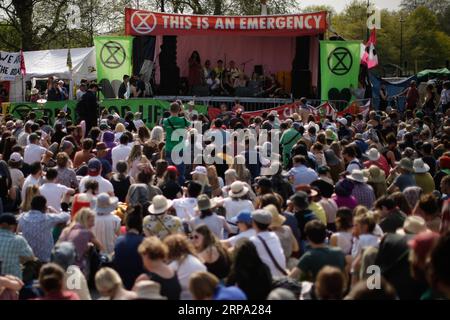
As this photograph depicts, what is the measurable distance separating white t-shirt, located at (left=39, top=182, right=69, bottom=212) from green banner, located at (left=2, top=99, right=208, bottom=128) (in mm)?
9481

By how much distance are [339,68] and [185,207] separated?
14123 millimetres

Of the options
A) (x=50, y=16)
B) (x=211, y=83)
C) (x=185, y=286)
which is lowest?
(x=185, y=286)

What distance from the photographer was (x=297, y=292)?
640cm

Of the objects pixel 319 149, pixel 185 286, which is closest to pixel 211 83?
pixel 319 149

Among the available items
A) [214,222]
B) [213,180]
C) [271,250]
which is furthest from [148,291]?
[213,180]

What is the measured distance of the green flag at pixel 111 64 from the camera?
22.8 meters

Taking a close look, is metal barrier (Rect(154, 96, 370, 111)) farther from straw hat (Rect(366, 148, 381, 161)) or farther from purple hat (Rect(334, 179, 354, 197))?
purple hat (Rect(334, 179, 354, 197))

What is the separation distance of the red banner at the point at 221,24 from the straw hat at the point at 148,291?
1778 centimetres

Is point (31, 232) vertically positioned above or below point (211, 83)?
below

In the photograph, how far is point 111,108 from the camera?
65.9 ft

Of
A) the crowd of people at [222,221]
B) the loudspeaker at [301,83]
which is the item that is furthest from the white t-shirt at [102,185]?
the loudspeaker at [301,83]

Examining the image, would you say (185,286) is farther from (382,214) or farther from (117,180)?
(117,180)

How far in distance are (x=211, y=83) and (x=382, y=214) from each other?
17.2 meters

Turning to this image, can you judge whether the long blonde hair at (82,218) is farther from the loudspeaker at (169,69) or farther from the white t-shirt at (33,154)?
the loudspeaker at (169,69)
